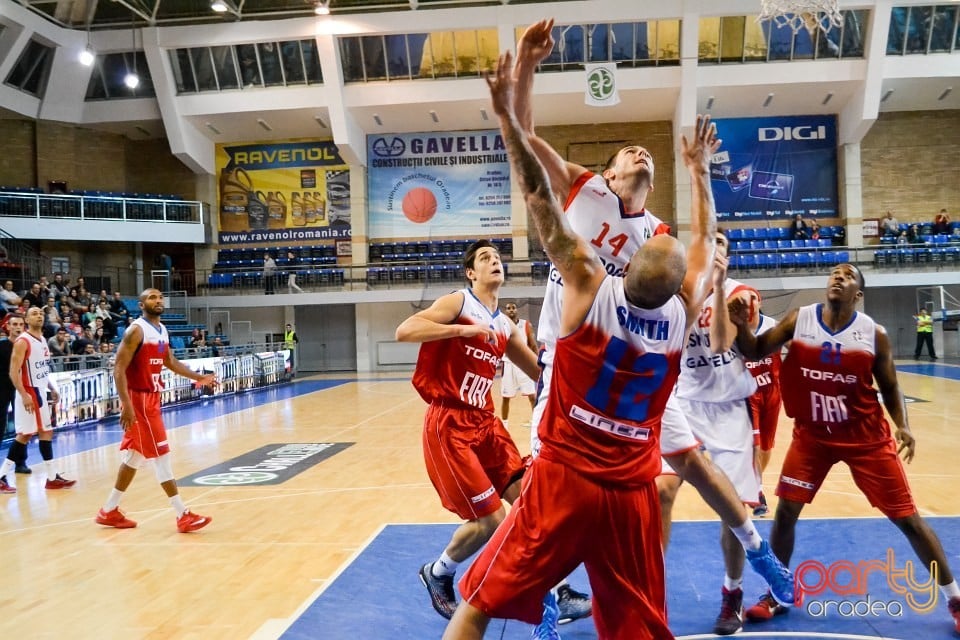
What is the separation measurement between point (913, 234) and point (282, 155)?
23.5m

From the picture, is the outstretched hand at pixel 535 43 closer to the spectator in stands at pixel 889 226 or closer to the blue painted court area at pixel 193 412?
the blue painted court area at pixel 193 412

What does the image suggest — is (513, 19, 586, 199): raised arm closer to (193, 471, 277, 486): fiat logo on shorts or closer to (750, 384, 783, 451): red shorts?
(750, 384, 783, 451): red shorts

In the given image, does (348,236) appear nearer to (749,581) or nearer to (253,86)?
(253,86)

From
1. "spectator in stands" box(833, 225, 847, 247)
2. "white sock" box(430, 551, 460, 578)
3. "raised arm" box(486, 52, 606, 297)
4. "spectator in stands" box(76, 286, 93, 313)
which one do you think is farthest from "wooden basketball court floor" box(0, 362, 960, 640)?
"spectator in stands" box(833, 225, 847, 247)

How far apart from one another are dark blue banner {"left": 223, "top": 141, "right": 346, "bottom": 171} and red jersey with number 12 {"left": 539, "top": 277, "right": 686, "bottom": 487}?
90.0ft

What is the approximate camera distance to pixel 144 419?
624 cm

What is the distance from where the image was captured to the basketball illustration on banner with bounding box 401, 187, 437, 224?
28.3 meters

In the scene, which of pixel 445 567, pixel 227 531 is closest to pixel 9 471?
pixel 227 531

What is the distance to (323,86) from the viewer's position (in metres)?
25.5

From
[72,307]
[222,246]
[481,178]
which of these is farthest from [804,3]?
[222,246]

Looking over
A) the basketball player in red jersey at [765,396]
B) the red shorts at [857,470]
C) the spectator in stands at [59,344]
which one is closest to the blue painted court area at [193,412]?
the spectator in stands at [59,344]

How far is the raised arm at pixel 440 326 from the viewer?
369 cm

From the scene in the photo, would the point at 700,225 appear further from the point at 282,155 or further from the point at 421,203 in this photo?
the point at 282,155

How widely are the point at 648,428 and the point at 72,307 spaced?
20.6 m
